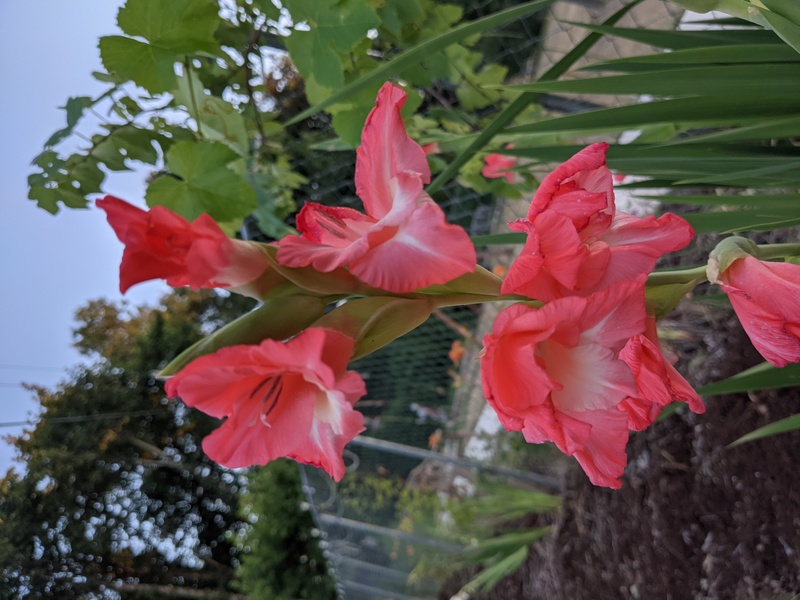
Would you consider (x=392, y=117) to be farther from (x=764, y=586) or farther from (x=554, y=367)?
(x=764, y=586)

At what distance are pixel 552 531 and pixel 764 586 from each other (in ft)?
2.64

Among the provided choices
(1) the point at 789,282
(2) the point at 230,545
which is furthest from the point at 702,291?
(2) the point at 230,545

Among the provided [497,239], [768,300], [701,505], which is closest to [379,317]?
[768,300]

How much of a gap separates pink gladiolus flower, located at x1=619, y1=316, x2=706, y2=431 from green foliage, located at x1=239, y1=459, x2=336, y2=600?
130 inches

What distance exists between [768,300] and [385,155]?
0.58ft

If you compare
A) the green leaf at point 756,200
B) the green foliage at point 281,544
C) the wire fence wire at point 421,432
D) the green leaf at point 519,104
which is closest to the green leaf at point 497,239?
the green leaf at point 519,104

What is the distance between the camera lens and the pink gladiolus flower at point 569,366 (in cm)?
27

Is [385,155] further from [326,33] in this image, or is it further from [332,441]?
[326,33]

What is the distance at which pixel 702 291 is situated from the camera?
124 cm

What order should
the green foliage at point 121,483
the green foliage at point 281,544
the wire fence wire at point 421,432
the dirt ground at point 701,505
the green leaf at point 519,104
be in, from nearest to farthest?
the green leaf at point 519,104, the dirt ground at point 701,505, the green foliage at point 121,483, the wire fence wire at point 421,432, the green foliage at point 281,544

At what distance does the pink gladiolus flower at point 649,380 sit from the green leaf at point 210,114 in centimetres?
55

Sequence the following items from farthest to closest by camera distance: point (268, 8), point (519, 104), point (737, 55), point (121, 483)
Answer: point (121, 483)
point (268, 8)
point (519, 104)
point (737, 55)

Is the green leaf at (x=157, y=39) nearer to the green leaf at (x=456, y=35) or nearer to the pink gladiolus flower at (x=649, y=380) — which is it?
the green leaf at (x=456, y=35)

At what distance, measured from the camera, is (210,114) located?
2.50 feet
